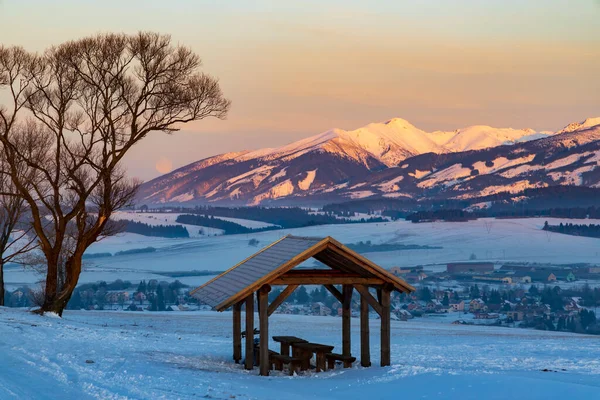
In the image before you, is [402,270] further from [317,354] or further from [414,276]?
[317,354]

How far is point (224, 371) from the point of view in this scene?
22750 mm

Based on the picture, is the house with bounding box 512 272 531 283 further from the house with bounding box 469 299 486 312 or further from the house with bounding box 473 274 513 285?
the house with bounding box 469 299 486 312

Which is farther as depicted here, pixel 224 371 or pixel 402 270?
pixel 402 270

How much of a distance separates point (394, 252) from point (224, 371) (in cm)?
14359

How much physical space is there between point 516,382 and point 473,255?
144 meters

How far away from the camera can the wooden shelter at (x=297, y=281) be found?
867 inches

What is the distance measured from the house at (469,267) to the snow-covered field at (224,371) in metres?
111

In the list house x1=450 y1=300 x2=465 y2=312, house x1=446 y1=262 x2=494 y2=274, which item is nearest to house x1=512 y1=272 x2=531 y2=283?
house x1=446 y1=262 x2=494 y2=274

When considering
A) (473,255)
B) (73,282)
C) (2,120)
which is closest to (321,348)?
(73,282)

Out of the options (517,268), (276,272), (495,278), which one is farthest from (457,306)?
(276,272)

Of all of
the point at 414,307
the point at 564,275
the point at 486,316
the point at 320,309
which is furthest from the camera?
the point at 564,275

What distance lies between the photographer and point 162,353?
25641mm

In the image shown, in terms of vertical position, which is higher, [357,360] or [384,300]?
[384,300]

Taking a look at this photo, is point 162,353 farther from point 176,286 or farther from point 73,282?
point 176,286
